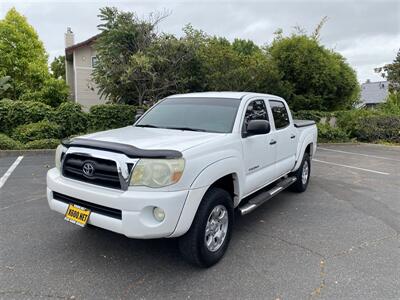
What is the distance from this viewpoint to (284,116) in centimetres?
559

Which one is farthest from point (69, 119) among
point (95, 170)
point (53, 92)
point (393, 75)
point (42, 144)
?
point (393, 75)

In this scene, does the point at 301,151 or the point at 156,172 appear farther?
the point at 301,151

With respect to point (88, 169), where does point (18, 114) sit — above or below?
above

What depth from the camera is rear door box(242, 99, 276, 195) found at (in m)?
4.08

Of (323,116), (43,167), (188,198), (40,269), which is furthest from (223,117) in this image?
(323,116)

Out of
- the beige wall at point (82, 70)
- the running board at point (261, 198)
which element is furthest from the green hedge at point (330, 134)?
the beige wall at point (82, 70)

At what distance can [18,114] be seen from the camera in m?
11.7

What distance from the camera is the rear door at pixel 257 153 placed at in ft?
13.4

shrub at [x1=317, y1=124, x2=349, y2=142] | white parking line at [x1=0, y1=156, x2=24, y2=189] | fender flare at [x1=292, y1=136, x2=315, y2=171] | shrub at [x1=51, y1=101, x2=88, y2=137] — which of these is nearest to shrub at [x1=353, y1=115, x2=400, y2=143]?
shrub at [x1=317, y1=124, x2=349, y2=142]

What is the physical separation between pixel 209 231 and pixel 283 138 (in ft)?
7.56

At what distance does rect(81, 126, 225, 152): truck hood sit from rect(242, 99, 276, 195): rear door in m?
0.51

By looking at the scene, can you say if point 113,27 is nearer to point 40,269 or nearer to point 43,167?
point 43,167

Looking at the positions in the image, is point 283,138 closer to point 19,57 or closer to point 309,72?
point 309,72

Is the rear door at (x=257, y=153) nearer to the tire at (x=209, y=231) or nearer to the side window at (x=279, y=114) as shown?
the side window at (x=279, y=114)
